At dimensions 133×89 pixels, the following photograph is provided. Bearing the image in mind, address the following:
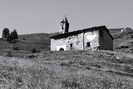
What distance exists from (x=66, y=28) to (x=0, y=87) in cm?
5115

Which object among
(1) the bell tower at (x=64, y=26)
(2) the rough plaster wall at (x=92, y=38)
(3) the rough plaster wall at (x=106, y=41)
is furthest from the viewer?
(1) the bell tower at (x=64, y=26)

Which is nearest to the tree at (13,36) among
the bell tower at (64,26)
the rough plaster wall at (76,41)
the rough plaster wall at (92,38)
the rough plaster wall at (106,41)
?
the bell tower at (64,26)

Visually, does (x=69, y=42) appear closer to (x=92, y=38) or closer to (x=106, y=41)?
(x=92, y=38)

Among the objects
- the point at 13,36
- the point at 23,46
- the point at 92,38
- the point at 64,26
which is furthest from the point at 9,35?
the point at 92,38

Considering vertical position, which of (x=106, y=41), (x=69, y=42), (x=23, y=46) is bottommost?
(x=23, y=46)

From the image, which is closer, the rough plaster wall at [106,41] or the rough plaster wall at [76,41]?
the rough plaster wall at [106,41]

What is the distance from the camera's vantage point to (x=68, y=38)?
53.8 metres

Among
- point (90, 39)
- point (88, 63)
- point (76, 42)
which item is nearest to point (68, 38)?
point (76, 42)

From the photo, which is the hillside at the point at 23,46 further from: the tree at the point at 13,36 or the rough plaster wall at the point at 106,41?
the rough plaster wall at the point at 106,41

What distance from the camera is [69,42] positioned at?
53.4 m

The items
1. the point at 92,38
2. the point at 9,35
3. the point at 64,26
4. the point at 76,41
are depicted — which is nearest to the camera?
the point at 92,38

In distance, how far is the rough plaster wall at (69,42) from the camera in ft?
170

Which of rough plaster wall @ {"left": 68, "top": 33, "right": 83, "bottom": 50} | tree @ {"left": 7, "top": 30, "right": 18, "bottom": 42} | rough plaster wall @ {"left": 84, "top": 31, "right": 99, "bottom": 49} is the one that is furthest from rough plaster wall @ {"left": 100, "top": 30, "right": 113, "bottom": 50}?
tree @ {"left": 7, "top": 30, "right": 18, "bottom": 42}

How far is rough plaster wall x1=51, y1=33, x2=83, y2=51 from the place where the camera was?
2042 inches
